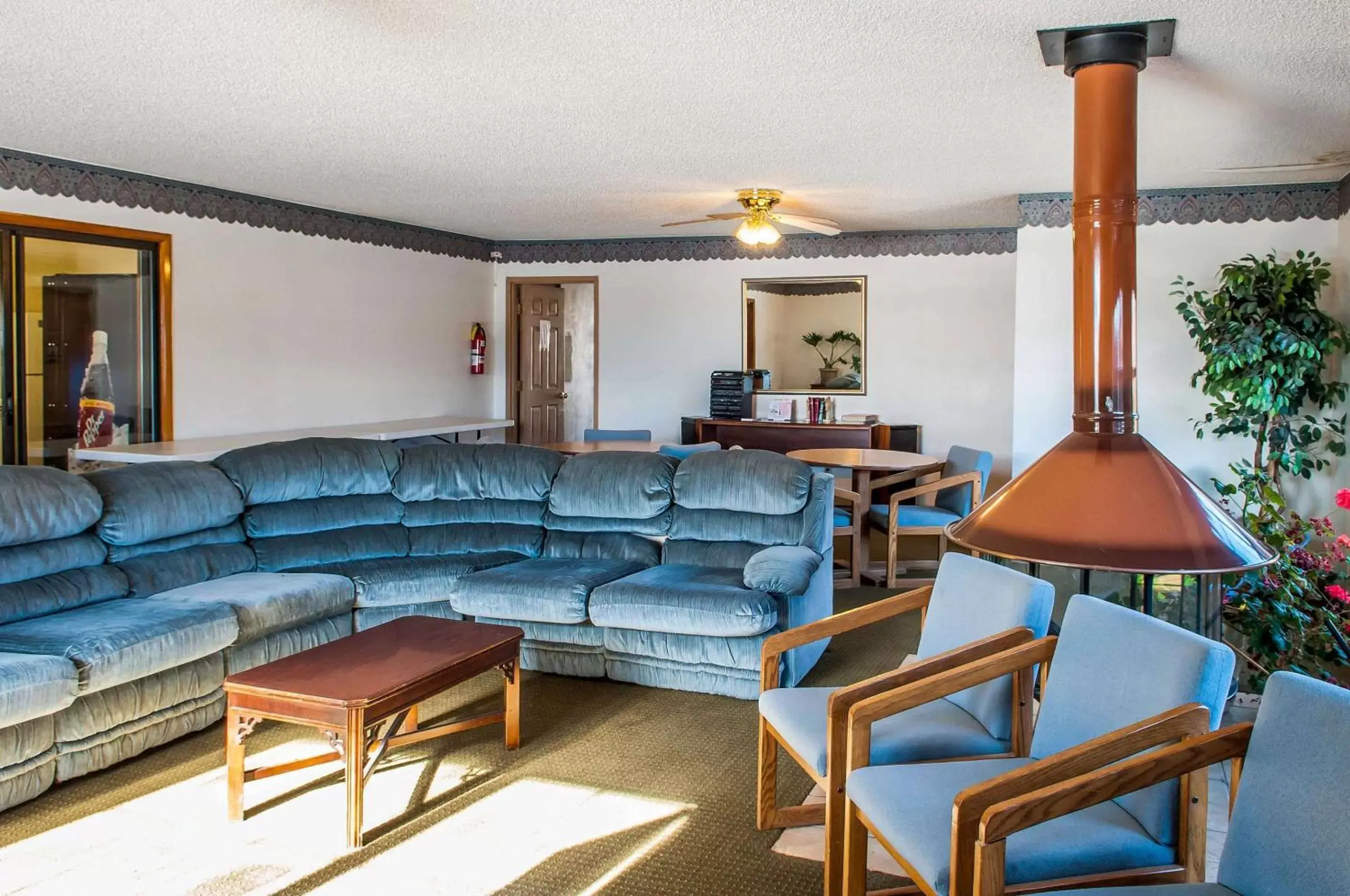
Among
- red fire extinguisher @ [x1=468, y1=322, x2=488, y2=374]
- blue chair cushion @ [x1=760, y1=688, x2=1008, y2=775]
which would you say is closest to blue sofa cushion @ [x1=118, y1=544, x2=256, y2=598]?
blue chair cushion @ [x1=760, y1=688, x2=1008, y2=775]

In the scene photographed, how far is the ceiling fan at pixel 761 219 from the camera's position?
20.5 feet

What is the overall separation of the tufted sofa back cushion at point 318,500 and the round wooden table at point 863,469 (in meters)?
2.37

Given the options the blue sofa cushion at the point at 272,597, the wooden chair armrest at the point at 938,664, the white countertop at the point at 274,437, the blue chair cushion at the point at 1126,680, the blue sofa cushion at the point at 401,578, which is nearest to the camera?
the blue chair cushion at the point at 1126,680

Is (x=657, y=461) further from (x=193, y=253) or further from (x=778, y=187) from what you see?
(x=193, y=253)

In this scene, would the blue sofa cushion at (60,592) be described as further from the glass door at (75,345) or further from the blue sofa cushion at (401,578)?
the glass door at (75,345)

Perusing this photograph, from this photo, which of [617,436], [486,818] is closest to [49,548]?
[486,818]

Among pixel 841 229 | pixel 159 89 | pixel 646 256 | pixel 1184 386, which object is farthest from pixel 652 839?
pixel 646 256

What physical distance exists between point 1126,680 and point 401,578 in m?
3.25

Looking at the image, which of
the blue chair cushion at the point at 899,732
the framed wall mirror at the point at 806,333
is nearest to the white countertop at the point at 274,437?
the framed wall mirror at the point at 806,333

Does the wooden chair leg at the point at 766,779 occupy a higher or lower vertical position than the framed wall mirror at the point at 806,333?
lower

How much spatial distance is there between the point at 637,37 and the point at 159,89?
207cm

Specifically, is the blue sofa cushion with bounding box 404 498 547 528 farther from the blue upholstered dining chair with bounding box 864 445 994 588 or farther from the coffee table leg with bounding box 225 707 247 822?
the blue upholstered dining chair with bounding box 864 445 994 588

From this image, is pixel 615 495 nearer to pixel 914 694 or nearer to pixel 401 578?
pixel 401 578

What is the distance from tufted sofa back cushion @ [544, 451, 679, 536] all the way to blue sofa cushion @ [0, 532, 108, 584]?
1.96m
